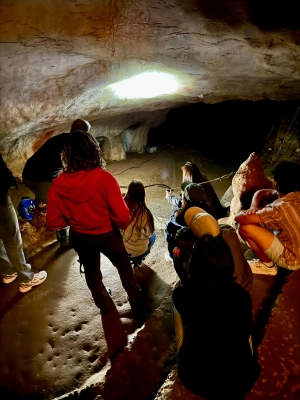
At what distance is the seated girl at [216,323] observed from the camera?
1.83m

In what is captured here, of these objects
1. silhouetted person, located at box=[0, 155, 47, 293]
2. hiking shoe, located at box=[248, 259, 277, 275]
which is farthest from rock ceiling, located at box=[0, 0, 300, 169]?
hiking shoe, located at box=[248, 259, 277, 275]

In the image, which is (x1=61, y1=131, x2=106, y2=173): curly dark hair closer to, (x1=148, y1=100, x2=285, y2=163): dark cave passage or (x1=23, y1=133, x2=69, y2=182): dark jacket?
(x1=23, y1=133, x2=69, y2=182): dark jacket

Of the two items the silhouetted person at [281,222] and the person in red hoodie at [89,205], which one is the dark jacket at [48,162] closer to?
the person in red hoodie at [89,205]

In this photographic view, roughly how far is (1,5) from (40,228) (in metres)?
3.63

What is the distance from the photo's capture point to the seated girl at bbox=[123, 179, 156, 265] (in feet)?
12.3

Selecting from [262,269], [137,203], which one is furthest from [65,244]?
[262,269]

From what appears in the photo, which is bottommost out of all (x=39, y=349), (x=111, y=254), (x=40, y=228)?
(x=39, y=349)

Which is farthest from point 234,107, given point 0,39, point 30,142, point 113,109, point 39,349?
point 39,349

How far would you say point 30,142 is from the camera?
529 cm

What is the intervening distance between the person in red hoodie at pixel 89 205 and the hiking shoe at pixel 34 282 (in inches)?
56.9

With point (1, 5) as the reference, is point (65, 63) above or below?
below

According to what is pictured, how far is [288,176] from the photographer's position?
294cm

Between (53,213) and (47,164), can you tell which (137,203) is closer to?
(53,213)

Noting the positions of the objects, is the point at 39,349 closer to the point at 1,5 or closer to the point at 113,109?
the point at 1,5
